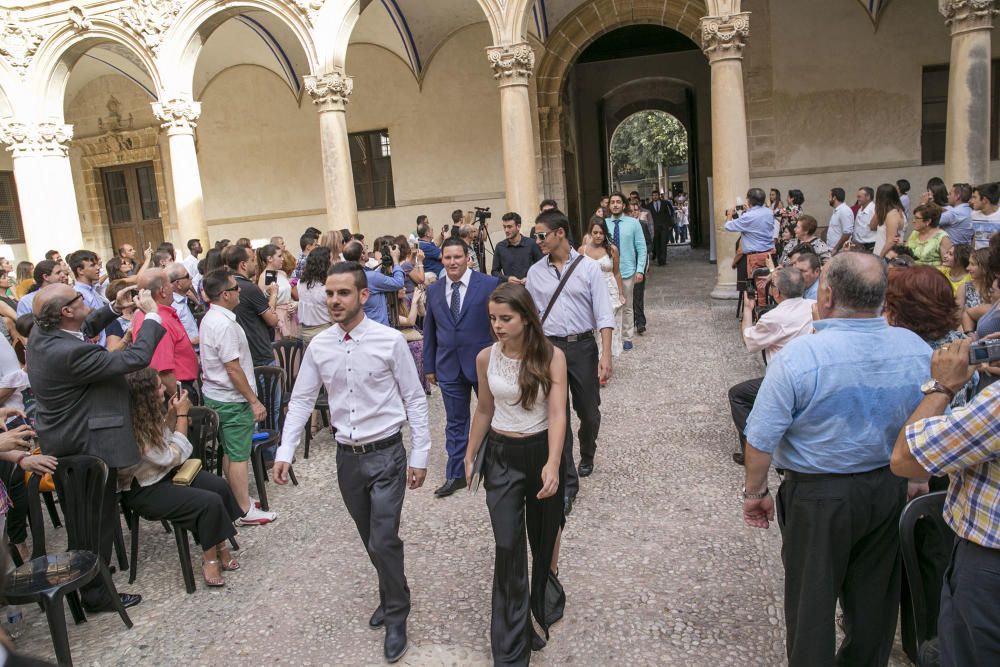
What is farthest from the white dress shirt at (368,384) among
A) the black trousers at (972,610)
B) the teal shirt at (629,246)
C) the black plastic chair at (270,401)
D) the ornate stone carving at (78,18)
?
the ornate stone carving at (78,18)

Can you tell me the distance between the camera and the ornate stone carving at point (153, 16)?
12.3m

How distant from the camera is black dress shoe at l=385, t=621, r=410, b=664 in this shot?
3.00 m

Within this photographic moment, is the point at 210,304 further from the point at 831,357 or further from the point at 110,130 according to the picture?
the point at 110,130

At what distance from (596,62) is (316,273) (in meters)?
14.9

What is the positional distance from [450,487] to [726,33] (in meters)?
8.13

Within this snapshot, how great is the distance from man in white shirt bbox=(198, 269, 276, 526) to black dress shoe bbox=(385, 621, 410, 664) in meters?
1.77

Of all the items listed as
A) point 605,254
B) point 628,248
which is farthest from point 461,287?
point 628,248

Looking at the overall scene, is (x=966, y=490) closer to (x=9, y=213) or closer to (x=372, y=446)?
(x=372, y=446)

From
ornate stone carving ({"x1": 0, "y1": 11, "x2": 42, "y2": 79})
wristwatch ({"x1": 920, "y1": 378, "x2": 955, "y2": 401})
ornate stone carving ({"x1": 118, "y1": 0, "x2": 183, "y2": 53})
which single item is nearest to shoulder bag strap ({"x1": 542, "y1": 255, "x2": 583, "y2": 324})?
wristwatch ({"x1": 920, "y1": 378, "x2": 955, "y2": 401})

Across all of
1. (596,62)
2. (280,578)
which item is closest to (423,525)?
(280,578)

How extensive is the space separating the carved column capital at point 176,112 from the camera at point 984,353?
13063 millimetres

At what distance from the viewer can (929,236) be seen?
5.68 m

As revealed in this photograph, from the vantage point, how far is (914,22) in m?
12.7

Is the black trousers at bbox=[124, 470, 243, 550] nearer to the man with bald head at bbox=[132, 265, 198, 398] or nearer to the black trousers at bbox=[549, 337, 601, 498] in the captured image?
the man with bald head at bbox=[132, 265, 198, 398]
